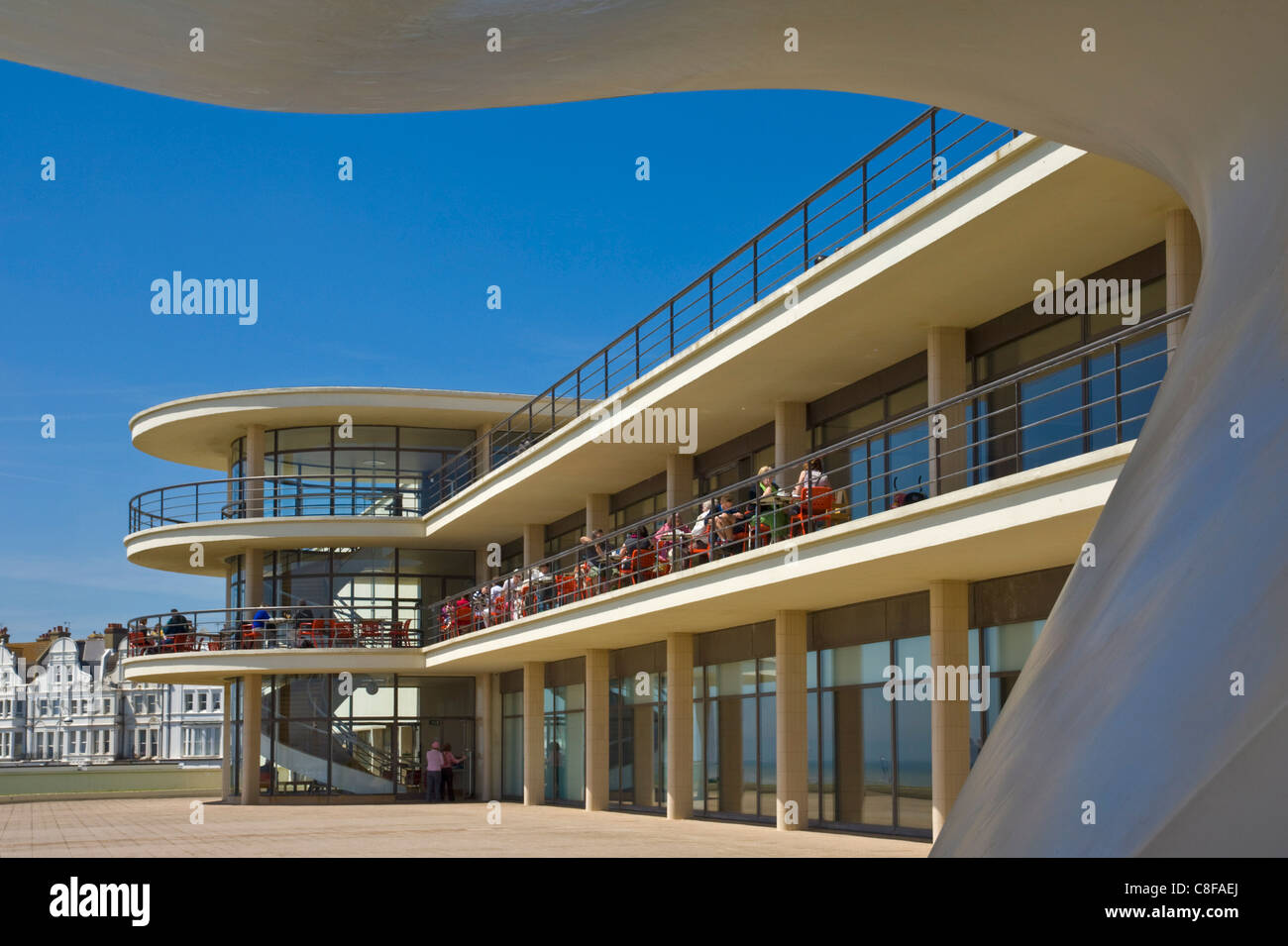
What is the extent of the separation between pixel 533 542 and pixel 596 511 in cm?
420

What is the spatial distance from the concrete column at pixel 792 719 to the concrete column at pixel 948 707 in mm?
3253

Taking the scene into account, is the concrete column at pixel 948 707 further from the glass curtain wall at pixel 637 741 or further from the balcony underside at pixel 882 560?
the glass curtain wall at pixel 637 741

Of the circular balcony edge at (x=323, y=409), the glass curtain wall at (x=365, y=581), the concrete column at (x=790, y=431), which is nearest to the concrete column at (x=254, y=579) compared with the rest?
the glass curtain wall at (x=365, y=581)

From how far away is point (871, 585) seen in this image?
714 inches

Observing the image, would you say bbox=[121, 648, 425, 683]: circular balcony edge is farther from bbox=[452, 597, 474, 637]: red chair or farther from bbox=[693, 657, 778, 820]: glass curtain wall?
bbox=[693, 657, 778, 820]: glass curtain wall

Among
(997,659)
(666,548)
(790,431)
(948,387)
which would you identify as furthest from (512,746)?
(948,387)

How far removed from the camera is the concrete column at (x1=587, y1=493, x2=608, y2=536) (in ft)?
100

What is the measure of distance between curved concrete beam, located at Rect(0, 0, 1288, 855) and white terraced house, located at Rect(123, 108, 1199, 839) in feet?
3.38

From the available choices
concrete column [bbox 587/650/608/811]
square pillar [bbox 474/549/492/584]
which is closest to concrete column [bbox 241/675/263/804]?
square pillar [bbox 474/549/492/584]

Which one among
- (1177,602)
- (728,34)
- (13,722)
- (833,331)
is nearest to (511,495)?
(833,331)

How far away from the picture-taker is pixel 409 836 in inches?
768

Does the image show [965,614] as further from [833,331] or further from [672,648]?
[672,648]

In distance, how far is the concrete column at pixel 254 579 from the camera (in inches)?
1407

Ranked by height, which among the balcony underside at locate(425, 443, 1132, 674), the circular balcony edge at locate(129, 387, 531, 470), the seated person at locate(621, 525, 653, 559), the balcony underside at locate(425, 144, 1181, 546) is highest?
the circular balcony edge at locate(129, 387, 531, 470)
